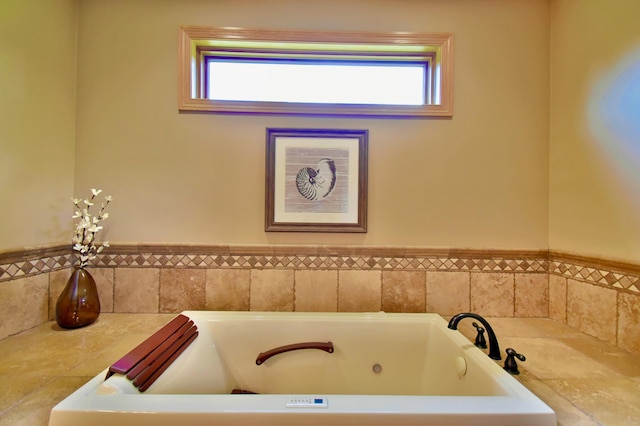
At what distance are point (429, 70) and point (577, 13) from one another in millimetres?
683

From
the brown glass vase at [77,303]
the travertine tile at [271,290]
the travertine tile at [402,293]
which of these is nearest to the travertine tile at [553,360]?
the travertine tile at [402,293]

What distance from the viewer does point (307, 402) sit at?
0.73 m

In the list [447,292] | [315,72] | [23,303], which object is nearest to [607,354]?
[447,292]

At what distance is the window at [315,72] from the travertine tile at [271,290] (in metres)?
0.86

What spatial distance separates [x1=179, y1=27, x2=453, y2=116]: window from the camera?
1.50 metres

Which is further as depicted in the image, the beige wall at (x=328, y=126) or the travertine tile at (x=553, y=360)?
the beige wall at (x=328, y=126)

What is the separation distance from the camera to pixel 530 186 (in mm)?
1512

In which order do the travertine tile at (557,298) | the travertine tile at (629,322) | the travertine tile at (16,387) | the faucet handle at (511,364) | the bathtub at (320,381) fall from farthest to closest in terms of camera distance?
the travertine tile at (557,298)
the travertine tile at (629,322)
the faucet handle at (511,364)
the travertine tile at (16,387)
the bathtub at (320,381)

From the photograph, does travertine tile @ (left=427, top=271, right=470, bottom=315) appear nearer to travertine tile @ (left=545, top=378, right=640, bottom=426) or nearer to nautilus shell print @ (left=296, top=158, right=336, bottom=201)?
travertine tile @ (left=545, top=378, right=640, bottom=426)

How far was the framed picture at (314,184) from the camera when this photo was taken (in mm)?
1501

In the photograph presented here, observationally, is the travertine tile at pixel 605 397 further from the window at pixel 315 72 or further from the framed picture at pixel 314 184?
the window at pixel 315 72

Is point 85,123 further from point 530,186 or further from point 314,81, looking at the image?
point 530,186

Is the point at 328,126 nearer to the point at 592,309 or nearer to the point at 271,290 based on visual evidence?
the point at 271,290

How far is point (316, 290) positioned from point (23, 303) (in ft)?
4.36
